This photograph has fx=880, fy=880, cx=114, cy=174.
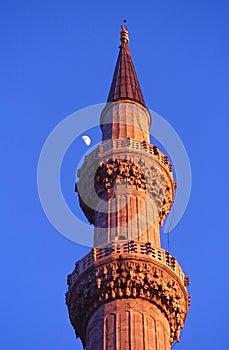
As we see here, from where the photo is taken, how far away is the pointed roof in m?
33.5

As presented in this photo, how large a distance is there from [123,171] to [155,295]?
213 inches

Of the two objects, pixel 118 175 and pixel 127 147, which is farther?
pixel 127 147

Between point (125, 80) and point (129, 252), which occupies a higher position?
point (125, 80)

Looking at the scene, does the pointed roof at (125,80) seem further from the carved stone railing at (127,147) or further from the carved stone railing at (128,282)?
the carved stone railing at (128,282)

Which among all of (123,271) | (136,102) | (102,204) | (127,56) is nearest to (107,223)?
(102,204)

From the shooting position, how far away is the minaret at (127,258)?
78.8 ft

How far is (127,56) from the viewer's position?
36344 mm

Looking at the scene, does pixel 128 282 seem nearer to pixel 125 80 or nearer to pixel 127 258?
pixel 127 258

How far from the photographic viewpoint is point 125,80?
34.5 metres

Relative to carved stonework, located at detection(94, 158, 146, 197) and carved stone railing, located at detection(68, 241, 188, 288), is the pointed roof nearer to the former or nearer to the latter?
carved stonework, located at detection(94, 158, 146, 197)

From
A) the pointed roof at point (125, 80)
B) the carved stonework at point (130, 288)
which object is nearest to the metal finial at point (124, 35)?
the pointed roof at point (125, 80)

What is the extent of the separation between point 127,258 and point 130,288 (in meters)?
0.86

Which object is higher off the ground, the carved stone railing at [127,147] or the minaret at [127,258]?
the carved stone railing at [127,147]

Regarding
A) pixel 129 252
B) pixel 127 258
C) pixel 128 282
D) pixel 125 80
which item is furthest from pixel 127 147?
pixel 128 282
